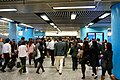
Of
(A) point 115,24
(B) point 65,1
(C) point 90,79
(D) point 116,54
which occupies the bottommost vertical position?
(C) point 90,79

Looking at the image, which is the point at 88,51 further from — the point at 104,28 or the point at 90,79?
the point at 104,28

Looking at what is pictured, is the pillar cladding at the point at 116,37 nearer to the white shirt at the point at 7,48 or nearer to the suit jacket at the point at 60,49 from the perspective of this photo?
the suit jacket at the point at 60,49

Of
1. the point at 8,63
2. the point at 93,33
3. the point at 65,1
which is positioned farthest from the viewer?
the point at 93,33

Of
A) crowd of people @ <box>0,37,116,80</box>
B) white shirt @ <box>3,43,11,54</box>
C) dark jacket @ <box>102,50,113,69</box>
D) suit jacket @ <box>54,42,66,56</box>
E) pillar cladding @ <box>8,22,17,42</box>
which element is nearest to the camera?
dark jacket @ <box>102,50,113,69</box>

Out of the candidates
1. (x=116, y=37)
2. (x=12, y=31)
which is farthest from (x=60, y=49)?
(x=12, y=31)

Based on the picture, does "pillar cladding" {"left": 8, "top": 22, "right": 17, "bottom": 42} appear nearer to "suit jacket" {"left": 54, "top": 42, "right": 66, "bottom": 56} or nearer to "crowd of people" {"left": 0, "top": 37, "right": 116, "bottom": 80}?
"crowd of people" {"left": 0, "top": 37, "right": 116, "bottom": 80}

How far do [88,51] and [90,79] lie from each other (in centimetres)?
115

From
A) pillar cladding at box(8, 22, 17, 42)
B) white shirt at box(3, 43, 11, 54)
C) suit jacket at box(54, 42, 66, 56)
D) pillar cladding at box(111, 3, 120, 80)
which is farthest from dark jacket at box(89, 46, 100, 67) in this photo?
pillar cladding at box(8, 22, 17, 42)

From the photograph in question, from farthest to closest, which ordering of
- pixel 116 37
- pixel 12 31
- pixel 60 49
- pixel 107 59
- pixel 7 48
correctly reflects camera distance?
pixel 12 31
pixel 7 48
pixel 60 49
pixel 116 37
pixel 107 59

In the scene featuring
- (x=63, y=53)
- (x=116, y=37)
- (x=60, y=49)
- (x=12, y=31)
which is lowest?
(x=63, y=53)

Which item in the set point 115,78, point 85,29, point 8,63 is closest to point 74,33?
point 85,29

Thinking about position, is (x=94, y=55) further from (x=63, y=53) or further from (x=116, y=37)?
(x=63, y=53)

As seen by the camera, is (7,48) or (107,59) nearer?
(107,59)

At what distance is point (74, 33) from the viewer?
4528 cm
